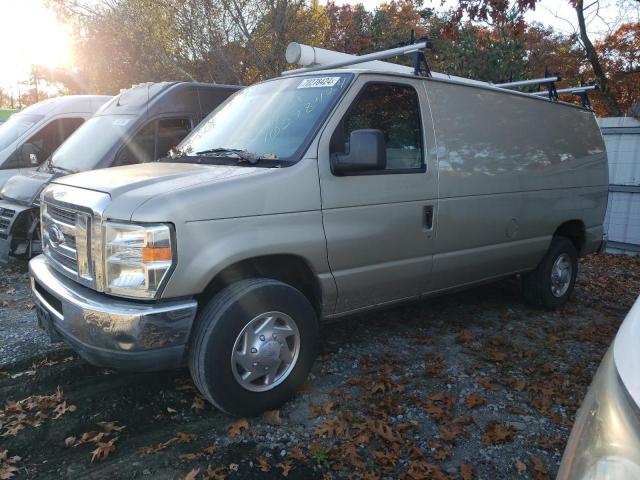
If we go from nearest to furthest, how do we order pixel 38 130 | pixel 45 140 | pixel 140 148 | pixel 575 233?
pixel 575 233, pixel 140 148, pixel 38 130, pixel 45 140

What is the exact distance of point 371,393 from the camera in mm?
3742

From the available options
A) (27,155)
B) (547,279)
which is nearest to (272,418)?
(547,279)

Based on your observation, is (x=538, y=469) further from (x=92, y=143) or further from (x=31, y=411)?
(x=92, y=143)

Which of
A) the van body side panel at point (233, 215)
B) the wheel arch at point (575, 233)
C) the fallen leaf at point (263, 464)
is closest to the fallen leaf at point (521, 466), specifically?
the fallen leaf at point (263, 464)

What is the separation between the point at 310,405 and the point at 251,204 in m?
1.47

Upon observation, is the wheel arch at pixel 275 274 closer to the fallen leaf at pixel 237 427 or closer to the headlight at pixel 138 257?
the headlight at pixel 138 257

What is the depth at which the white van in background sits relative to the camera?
8.10m

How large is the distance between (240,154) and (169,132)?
3932 millimetres

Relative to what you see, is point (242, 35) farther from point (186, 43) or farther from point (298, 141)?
point (298, 141)

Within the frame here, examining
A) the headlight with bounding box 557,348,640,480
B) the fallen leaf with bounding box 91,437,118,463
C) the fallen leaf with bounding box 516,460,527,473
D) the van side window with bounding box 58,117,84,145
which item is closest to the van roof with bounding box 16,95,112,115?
the van side window with bounding box 58,117,84,145

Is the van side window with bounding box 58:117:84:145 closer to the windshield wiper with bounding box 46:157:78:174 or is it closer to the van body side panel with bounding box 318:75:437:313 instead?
the windshield wiper with bounding box 46:157:78:174

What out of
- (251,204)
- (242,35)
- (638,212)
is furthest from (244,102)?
(242,35)

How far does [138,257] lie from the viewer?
288cm

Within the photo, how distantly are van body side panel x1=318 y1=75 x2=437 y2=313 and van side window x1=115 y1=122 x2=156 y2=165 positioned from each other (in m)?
3.95
